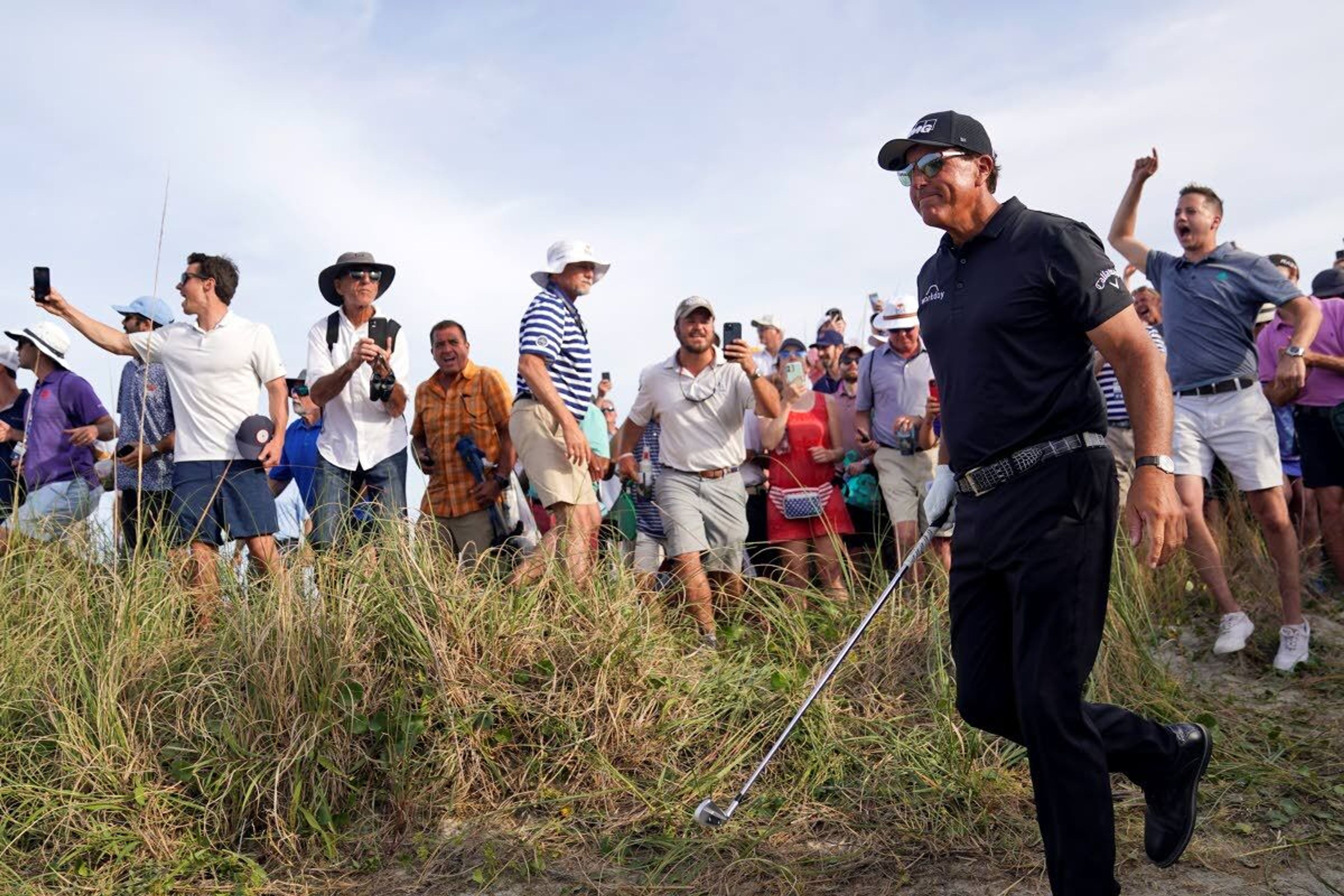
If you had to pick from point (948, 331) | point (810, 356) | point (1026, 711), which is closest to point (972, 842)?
point (1026, 711)

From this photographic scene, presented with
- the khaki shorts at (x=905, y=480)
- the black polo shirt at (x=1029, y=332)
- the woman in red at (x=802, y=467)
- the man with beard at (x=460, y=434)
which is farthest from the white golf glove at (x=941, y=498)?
the man with beard at (x=460, y=434)

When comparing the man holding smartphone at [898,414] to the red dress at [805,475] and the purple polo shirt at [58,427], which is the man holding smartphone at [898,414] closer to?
the red dress at [805,475]

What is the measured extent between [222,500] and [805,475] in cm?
340

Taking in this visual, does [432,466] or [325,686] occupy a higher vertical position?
[432,466]

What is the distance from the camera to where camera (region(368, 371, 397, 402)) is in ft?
22.1

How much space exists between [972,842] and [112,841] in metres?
3.09

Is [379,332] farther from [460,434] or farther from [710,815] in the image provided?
[710,815]

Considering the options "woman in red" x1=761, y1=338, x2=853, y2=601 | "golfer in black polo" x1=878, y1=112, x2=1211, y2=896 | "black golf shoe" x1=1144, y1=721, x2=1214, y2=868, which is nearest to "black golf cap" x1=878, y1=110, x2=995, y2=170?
"golfer in black polo" x1=878, y1=112, x2=1211, y2=896

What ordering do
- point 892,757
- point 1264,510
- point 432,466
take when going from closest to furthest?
point 892,757, point 1264,510, point 432,466

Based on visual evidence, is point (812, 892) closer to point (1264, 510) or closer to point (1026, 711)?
point (1026, 711)

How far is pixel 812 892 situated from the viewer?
4.23 m

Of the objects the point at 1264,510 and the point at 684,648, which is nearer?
the point at 684,648

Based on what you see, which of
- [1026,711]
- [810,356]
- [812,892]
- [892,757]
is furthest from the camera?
[810,356]

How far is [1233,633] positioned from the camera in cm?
667
